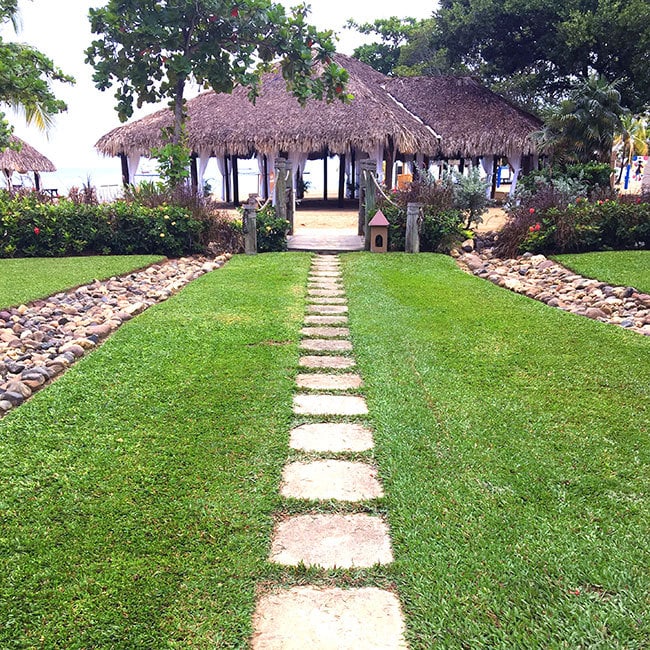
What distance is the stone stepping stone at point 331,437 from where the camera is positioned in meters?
3.10

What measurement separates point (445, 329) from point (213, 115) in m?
15.8

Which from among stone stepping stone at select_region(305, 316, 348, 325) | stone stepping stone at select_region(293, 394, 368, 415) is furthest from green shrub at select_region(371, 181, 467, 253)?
stone stepping stone at select_region(293, 394, 368, 415)

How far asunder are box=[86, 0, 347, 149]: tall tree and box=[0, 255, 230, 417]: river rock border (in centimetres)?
504

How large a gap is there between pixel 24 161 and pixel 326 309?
2289 centimetres

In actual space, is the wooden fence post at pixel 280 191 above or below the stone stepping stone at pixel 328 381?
above

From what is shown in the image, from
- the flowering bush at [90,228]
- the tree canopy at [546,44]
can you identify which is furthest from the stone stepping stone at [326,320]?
the tree canopy at [546,44]

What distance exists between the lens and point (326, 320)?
227 inches

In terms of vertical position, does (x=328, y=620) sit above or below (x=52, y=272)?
below

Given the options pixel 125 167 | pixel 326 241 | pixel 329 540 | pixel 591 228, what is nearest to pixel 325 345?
pixel 329 540

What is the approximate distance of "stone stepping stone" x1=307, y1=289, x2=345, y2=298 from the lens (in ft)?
23.1

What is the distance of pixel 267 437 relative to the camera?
318cm

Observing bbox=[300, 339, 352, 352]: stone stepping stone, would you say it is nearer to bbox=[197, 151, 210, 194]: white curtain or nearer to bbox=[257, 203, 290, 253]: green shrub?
bbox=[257, 203, 290, 253]: green shrub

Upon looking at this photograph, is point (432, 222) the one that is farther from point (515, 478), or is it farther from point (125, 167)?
point (125, 167)

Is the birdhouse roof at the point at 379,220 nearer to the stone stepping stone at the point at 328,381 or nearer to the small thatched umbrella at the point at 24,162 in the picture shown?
the stone stepping stone at the point at 328,381
